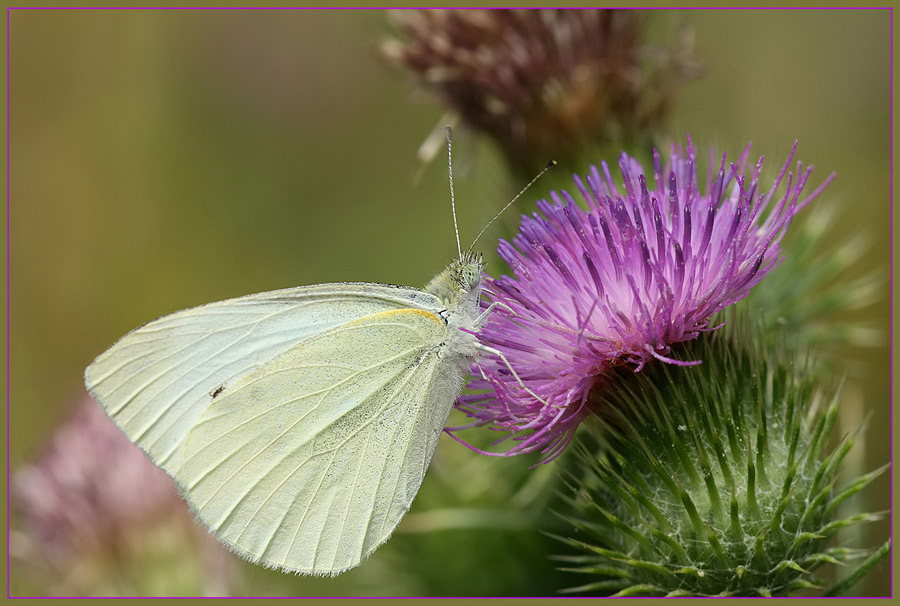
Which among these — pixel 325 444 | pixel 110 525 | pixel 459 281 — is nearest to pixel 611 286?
pixel 459 281

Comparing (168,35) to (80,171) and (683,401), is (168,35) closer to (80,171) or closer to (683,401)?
Result: (80,171)

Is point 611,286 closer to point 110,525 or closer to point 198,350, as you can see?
point 198,350

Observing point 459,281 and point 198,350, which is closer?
point 459,281

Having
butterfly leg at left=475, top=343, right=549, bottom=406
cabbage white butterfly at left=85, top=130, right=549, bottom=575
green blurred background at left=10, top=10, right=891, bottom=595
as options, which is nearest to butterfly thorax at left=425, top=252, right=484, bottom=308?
cabbage white butterfly at left=85, top=130, right=549, bottom=575

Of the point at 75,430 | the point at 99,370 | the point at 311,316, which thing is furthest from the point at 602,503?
the point at 75,430

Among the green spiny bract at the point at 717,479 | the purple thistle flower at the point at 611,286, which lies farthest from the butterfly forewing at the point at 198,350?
the green spiny bract at the point at 717,479

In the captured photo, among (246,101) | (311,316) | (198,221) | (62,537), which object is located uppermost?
(246,101)
